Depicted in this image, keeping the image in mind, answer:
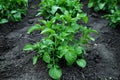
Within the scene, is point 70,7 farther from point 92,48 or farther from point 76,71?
point 76,71

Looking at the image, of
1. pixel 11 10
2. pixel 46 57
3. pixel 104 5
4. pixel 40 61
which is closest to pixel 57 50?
pixel 46 57

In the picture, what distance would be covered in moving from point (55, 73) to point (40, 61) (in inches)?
16.3

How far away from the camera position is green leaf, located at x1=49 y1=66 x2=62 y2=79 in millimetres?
2984

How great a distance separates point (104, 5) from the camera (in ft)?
16.7

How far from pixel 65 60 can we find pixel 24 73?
1.96 ft

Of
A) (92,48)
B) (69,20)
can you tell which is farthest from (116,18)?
(69,20)

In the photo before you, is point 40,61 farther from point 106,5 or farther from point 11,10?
point 106,5

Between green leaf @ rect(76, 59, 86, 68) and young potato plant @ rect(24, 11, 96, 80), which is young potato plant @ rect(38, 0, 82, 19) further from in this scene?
green leaf @ rect(76, 59, 86, 68)

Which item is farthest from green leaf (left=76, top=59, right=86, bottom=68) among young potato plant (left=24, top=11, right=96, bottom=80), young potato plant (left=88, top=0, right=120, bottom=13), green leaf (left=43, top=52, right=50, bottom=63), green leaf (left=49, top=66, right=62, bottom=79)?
young potato plant (left=88, top=0, right=120, bottom=13)

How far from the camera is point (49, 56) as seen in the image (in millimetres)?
3072

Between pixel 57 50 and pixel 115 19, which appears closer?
pixel 57 50

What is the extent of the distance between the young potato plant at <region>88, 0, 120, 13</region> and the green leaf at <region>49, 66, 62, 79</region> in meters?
2.43

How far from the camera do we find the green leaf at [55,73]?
298 cm

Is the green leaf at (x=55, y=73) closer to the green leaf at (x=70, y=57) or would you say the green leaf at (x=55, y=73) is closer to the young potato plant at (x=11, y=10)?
the green leaf at (x=70, y=57)
